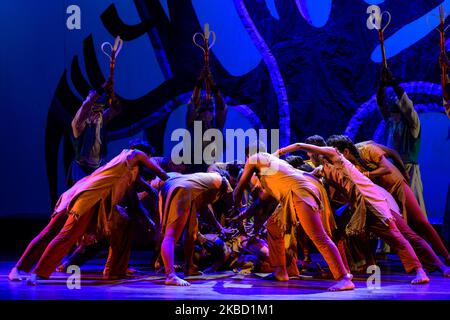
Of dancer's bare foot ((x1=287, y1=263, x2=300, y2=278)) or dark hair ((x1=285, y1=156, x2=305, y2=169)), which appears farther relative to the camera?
dark hair ((x1=285, y1=156, x2=305, y2=169))

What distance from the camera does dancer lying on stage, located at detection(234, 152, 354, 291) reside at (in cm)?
379

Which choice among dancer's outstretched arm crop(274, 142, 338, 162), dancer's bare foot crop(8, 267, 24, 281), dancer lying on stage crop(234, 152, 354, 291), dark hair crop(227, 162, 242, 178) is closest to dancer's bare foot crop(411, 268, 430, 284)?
dancer lying on stage crop(234, 152, 354, 291)

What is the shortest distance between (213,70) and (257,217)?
101 inches

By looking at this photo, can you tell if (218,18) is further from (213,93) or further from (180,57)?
(213,93)

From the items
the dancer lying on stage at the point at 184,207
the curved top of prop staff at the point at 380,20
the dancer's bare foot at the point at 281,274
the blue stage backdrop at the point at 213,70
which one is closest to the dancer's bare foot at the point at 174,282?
the dancer lying on stage at the point at 184,207

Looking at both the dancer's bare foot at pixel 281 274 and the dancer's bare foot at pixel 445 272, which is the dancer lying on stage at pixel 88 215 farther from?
the dancer's bare foot at pixel 445 272

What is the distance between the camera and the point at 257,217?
4801 mm

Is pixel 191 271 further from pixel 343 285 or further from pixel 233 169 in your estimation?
pixel 343 285

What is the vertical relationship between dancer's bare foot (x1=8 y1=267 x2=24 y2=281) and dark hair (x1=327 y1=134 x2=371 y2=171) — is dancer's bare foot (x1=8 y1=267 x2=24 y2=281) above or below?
below

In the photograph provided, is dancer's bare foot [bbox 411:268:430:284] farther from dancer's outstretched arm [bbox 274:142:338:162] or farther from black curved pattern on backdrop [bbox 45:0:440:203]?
black curved pattern on backdrop [bbox 45:0:440:203]

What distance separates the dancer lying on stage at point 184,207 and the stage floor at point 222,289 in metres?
0.19

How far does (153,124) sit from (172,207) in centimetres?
264

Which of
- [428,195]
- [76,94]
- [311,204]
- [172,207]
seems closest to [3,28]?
[76,94]

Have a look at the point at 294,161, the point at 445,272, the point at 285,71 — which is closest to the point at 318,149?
the point at 294,161
